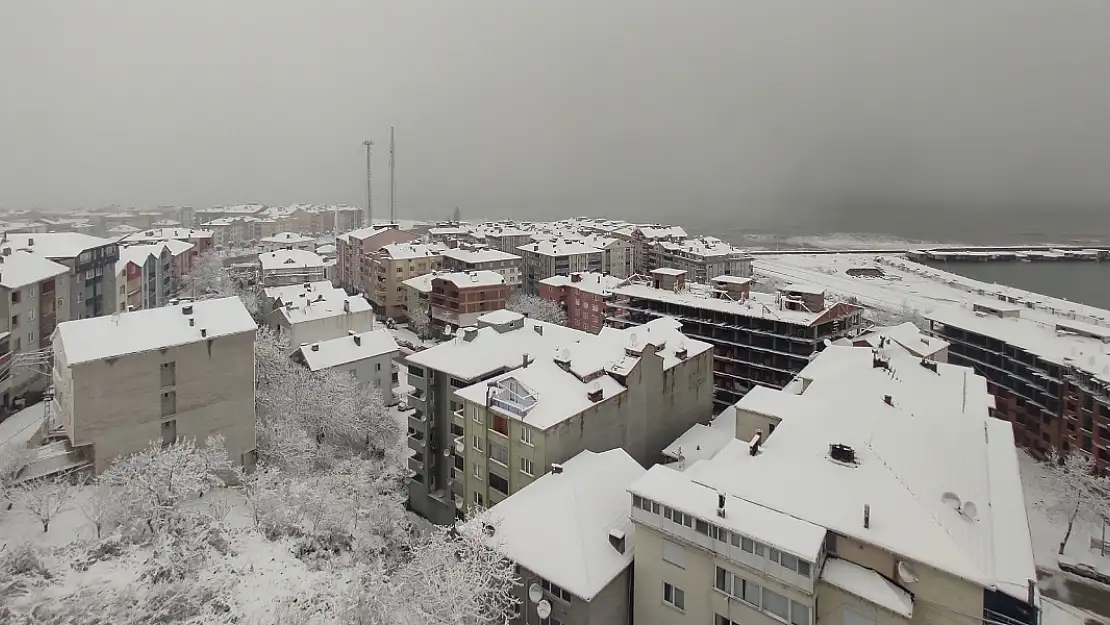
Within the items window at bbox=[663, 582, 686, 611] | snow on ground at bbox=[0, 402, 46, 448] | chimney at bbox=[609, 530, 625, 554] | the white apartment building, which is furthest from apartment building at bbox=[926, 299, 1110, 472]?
snow on ground at bbox=[0, 402, 46, 448]

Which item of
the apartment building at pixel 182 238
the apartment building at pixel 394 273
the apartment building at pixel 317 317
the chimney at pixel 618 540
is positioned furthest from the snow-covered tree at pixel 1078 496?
the apartment building at pixel 182 238

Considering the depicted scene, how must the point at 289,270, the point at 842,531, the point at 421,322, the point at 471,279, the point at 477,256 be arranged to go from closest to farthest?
the point at 842,531 → the point at 471,279 → the point at 421,322 → the point at 289,270 → the point at 477,256

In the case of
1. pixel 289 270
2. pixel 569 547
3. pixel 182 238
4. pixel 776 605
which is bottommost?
pixel 776 605

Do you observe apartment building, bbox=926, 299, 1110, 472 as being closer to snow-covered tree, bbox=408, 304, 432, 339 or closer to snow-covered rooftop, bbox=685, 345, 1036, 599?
snow-covered rooftop, bbox=685, 345, 1036, 599

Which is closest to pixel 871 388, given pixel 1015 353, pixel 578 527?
pixel 578 527

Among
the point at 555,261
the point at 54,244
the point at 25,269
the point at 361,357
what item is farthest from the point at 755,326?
the point at 54,244

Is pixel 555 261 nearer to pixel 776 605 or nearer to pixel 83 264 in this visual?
pixel 83 264

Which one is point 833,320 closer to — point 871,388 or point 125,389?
point 871,388
